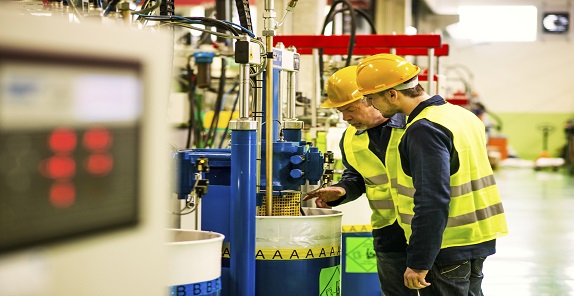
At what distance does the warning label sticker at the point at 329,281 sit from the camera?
12.6 feet

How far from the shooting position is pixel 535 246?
8070mm

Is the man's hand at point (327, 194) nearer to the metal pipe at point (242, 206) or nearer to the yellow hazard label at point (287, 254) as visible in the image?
the yellow hazard label at point (287, 254)

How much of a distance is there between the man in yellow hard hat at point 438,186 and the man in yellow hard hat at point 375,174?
17.4 inches

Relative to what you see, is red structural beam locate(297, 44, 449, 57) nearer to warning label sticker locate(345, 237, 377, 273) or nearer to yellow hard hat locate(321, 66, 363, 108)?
warning label sticker locate(345, 237, 377, 273)

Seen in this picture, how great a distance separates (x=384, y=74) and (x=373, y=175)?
2.56ft

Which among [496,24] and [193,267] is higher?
[496,24]

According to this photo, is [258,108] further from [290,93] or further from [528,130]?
[528,130]

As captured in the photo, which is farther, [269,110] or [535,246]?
[535,246]

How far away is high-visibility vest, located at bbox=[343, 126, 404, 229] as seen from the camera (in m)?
4.01

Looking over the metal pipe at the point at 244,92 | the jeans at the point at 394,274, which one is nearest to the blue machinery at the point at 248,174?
the metal pipe at the point at 244,92

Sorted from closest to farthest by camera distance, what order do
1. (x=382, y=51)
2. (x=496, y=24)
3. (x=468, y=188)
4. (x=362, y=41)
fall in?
(x=468, y=188) → (x=362, y=41) → (x=382, y=51) → (x=496, y=24)

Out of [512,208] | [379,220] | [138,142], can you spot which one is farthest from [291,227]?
[512,208]

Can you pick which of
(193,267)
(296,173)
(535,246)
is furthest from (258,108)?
(535,246)

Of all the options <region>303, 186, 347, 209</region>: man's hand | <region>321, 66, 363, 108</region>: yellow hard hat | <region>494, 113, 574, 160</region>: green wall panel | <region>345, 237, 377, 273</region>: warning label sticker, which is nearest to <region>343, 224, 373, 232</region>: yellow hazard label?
<region>345, 237, 377, 273</region>: warning label sticker
